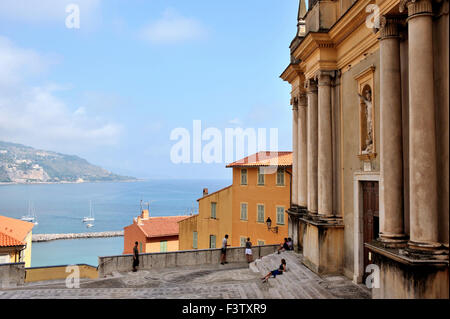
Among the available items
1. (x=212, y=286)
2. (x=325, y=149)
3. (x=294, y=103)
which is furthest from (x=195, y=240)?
(x=325, y=149)

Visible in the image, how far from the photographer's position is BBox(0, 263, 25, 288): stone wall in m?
14.5

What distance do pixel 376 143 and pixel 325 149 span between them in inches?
115

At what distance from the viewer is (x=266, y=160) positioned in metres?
28.3

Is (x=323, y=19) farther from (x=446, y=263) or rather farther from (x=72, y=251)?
(x=72, y=251)

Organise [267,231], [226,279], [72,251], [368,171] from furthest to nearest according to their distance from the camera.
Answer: [72,251] < [267,231] < [226,279] < [368,171]

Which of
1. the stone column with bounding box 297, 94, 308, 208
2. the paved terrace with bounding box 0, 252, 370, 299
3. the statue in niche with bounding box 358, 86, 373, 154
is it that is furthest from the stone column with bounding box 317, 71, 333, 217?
the stone column with bounding box 297, 94, 308, 208

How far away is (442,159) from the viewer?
7.14 meters

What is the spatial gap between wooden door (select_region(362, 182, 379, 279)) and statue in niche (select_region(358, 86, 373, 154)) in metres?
1.09

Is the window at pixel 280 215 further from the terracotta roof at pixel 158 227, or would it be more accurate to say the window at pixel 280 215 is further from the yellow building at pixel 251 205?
the terracotta roof at pixel 158 227

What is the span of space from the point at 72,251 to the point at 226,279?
7697cm

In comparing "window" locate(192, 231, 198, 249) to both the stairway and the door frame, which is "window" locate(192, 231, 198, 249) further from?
the door frame

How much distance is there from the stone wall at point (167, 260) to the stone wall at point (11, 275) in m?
3.02
